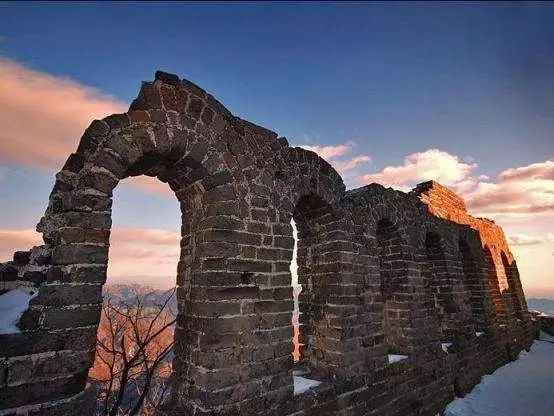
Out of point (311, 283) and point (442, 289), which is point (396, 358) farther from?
point (442, 289)

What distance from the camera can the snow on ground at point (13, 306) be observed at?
2.10 m

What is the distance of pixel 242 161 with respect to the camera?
3607 mm

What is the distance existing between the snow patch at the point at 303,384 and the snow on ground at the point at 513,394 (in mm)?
3127

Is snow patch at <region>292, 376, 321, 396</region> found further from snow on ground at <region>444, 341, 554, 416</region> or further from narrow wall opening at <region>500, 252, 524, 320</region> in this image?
narrow wall opening at <region>500, 252, 524, 320</region>

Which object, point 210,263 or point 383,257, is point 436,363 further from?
point 210,263

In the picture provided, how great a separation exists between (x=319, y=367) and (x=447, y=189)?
287 inches

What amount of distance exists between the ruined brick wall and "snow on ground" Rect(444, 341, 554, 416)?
0.40 metres

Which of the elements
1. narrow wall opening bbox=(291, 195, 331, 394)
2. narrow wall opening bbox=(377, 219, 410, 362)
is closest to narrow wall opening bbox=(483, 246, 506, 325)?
narrow wall opening bbox=(377, 219, 410, 362)

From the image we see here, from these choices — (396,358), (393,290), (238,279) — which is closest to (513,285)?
(393,290)

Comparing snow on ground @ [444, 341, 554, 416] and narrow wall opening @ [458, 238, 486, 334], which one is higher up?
narrow wall opening @ [458, 238, 486, 334]

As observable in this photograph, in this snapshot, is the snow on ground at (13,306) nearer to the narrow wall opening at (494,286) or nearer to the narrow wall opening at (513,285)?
the narrow wall opening at (494,286)

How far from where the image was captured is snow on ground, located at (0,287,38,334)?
2096 millimetres

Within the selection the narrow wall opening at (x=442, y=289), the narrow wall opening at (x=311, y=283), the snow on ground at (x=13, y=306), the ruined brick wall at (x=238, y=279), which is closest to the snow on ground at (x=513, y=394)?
the ruined brick wall at (x=238, y=279)

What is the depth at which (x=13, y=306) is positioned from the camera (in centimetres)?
225
